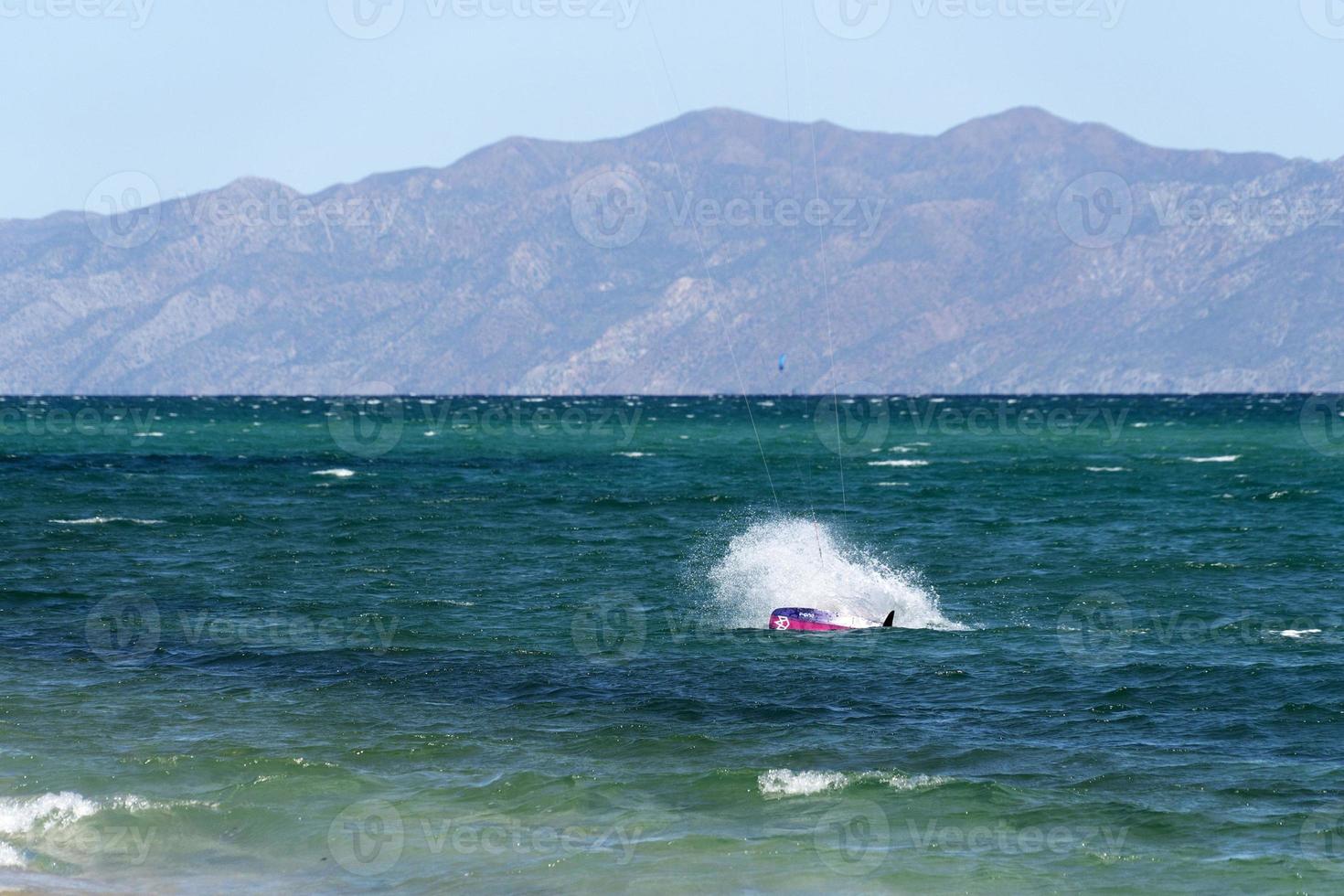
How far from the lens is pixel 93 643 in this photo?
1195 inches

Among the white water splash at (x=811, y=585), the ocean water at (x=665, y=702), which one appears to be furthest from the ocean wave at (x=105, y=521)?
the white water splash at (x=811, y=585)

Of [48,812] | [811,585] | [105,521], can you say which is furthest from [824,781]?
[105,521]

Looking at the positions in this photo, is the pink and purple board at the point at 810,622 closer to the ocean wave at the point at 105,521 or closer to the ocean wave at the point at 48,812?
the ocean wave at the point at 48,812

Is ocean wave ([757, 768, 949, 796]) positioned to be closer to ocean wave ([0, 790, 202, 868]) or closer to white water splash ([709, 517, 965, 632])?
ocean wave ([0, 790, 202, 868])

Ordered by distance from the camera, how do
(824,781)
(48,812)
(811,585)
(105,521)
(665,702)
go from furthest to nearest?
1. (105,521)
2. (811,585)
3. (665,702)
4. (824,781)
5. (48,812)

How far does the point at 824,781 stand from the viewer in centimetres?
2009

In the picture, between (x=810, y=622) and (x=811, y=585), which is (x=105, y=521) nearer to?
(x=811, y=585)

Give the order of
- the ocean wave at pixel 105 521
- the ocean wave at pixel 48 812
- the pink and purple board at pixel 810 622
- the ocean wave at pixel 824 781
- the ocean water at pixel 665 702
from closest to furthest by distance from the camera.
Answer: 1. the ocean water at pixel 665 702
2. the ocean wave at pixel 48 812
3. the ocean wave at pixel 824 781
4. the pink and purple board at pixel 810 622
5. the ocean wave at pixel 105 521

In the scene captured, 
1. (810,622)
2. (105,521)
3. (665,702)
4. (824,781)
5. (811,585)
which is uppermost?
(105,521)

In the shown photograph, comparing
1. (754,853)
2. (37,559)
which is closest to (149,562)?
(37,559)

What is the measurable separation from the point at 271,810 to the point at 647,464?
251 feet

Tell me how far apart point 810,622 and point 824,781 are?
43.7 ft

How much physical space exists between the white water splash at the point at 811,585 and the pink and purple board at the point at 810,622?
0.55 m

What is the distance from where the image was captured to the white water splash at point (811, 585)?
3553 centimetres
